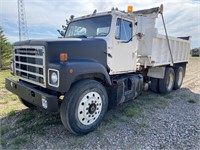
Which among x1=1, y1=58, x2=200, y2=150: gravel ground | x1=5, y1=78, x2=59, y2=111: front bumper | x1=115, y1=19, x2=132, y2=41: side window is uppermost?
x1=115, y1=19, x2=132, y2=41: side window

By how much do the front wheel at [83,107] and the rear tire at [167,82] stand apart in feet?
11.4

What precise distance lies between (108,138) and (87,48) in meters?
1.82

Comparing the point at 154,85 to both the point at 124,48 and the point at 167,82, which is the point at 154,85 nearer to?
the point at 167,82

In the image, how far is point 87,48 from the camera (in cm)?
370

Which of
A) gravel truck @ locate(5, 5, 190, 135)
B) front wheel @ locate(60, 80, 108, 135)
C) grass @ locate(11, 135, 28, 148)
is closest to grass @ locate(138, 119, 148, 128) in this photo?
gravel truck @ locate(5, 5, 190, 135)

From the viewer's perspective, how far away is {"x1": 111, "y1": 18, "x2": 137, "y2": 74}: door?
4379 millimetres

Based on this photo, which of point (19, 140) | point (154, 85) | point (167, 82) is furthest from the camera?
point (167, 82)

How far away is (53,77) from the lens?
3146 mm

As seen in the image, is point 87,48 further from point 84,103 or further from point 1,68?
point 1,68

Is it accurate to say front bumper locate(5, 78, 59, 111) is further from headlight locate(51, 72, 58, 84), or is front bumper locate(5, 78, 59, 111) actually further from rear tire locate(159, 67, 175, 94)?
rear tire locate(159, 67, 175, 94)

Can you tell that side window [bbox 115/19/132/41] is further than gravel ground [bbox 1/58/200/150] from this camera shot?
Yes

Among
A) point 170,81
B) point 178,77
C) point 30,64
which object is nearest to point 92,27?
point 30,64

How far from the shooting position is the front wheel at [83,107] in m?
3.27

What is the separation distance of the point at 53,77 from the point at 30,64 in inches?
32.1
